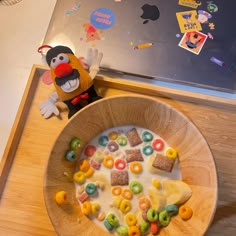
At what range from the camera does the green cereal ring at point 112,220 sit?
66 centimetres

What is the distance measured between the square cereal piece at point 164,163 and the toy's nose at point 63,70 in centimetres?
28

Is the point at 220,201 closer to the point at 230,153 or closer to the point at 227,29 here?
the point at 230,153

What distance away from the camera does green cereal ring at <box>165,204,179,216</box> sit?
A: 652 millimetres

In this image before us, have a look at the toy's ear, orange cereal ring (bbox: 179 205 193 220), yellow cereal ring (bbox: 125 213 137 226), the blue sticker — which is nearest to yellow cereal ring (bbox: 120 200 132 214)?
yellow cereal ring (bbox: 125 213 137 226)

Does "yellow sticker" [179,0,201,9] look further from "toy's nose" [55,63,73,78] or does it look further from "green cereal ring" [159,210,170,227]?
"green cereal ring" [159,210,170,227]

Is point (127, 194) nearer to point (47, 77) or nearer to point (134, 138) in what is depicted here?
point (134, 138)

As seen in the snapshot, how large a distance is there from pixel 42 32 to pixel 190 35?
1.37ft

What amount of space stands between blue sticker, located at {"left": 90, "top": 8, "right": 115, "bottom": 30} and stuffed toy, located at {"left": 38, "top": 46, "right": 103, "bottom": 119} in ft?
0.40

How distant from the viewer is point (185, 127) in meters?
0.65

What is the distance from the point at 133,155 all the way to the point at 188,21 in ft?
1.31

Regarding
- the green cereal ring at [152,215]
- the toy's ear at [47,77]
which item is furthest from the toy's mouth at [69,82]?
the green cereal ring at [152,215]

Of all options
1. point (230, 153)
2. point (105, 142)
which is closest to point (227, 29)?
point (230, 153)

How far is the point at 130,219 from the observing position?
26.5 inches

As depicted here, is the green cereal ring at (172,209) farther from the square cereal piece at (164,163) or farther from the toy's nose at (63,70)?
the toy's nose at (63,70)
